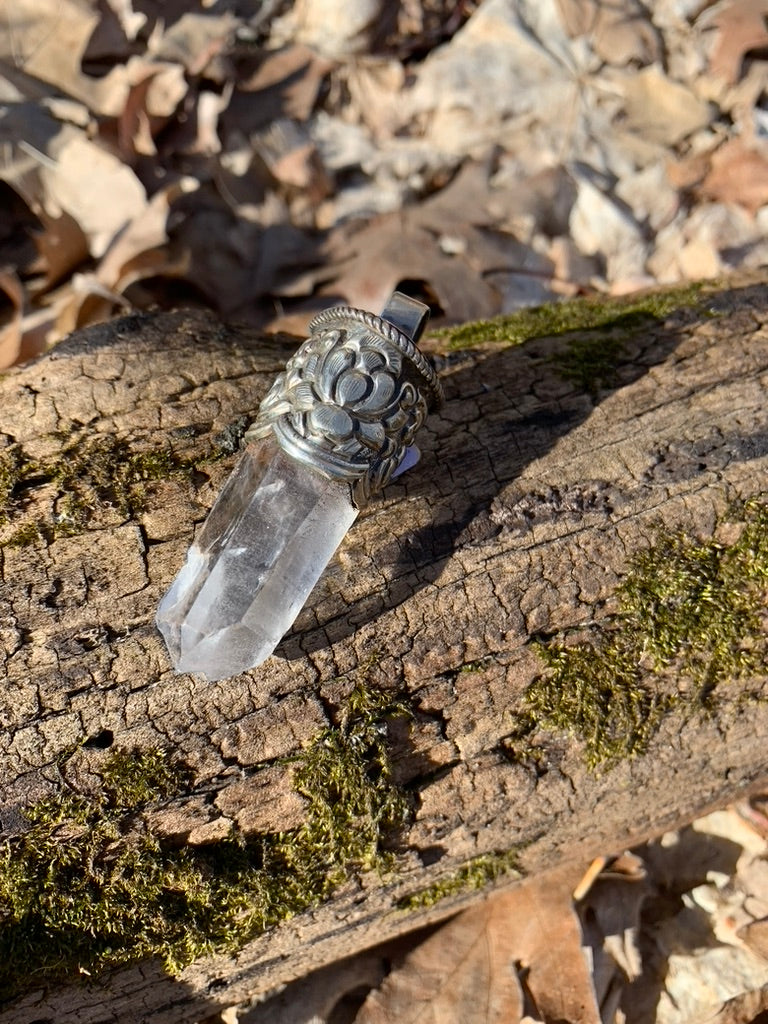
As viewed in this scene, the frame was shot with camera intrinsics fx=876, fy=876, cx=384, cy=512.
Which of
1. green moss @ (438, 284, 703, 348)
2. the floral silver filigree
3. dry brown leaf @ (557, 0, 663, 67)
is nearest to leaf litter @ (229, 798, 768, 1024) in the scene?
the floral silver filigree

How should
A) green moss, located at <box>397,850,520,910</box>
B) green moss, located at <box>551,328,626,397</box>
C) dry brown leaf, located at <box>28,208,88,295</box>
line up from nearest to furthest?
green moss, located at <box>397,850,520,910</box>, green moss, located at <box>551,328,626,397</box>, dry brown leaf, located at <box>28,208,88,295</box>

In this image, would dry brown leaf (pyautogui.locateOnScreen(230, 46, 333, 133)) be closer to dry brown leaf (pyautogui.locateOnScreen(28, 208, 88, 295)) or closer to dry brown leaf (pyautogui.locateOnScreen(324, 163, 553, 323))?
dry brown leaf (pyautogui.locateOnScreen(324, 163, 553, 323))

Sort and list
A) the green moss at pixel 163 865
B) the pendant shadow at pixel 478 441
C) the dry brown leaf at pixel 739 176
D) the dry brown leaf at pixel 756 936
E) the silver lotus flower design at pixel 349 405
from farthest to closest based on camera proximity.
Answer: the dry brown leaf at pixel 739 176
the dry brown leaf at pixel 756 936
the pendant shadow at pixel 478 441
the silver lotus flower design at pixel 349 405
the green moss at pixel 163 865

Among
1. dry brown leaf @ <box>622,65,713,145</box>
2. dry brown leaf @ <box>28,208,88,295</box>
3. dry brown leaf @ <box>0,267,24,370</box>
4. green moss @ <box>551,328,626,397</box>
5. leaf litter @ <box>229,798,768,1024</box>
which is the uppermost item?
green moss @ <box>551,328,626,397</box>

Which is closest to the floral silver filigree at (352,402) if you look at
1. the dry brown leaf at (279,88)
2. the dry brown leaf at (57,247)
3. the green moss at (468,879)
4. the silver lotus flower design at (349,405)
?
the silver lotus flower design at (349,405)

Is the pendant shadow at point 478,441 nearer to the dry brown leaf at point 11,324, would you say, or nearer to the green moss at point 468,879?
the green moss at point 468,879

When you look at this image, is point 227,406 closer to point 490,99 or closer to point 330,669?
point 330,669
